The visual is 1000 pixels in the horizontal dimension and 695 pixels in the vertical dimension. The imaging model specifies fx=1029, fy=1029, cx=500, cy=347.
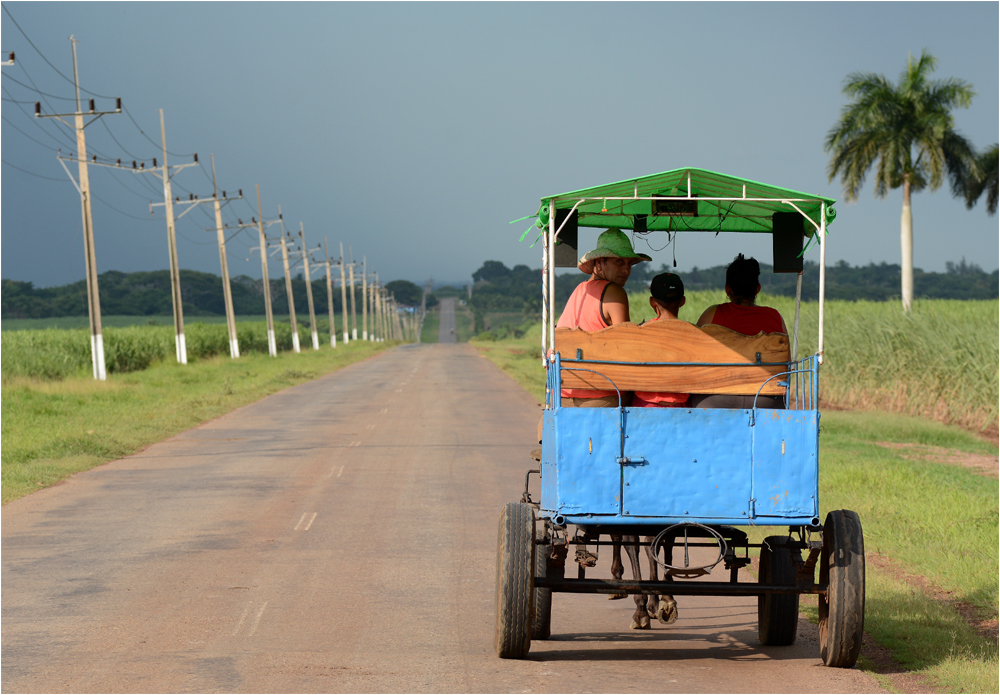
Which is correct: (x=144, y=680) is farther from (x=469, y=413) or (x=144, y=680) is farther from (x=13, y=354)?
(x=13, y=354)

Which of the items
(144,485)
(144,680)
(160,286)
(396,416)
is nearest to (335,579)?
(144,680)

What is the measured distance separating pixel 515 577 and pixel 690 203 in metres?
3.21

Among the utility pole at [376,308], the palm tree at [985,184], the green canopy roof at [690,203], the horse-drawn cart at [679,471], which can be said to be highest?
the palm tree at [985,184]

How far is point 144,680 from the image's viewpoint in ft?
19.1

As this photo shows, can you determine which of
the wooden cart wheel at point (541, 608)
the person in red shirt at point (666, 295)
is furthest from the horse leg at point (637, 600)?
the person in red shirt at point (666, 295)

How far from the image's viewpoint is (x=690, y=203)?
7.60 meters

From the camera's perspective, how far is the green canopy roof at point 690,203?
6297mm

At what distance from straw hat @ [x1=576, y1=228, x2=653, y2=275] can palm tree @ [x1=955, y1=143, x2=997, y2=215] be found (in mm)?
47278

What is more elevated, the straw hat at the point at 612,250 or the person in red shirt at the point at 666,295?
the straw hat at the point at 612,250

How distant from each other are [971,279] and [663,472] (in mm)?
117611

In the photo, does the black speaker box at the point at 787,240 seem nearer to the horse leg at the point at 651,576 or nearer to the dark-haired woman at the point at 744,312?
the dark-haired woman at the point at 744,312

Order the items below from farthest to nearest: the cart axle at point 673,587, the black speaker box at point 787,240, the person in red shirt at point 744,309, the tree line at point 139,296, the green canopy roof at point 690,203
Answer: the tree line at point 139,296 → the black speaker box at point 787,240 → the person in red shirt at point 744,309 → the green canopy roof at point 690,203 → the cart axle at point 673,587

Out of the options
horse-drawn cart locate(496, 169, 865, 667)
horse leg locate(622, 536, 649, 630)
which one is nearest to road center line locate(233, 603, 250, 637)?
horse-drawn cart locate(496, 169, 865, 667)

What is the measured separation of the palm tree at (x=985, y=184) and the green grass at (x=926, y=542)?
112 feet
